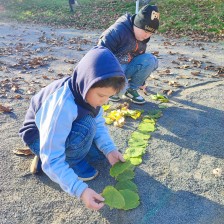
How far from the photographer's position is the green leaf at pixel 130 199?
210 centimetres

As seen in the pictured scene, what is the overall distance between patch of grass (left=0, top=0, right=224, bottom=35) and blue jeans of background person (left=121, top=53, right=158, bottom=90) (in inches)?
238

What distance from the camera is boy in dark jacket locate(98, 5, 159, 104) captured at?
10.9 feet

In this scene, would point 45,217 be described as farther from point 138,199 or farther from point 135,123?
point 135,123

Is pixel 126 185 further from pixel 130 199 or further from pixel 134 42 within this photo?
pixel 134 42

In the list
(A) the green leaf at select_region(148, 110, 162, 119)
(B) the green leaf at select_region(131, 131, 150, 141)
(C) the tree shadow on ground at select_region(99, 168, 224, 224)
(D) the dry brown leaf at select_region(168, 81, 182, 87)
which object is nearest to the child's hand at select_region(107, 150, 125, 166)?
(C) the tree shadow on ground at select_region(99, 168, 224, 224)

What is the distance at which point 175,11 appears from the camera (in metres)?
11.8

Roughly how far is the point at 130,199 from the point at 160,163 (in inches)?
22.3

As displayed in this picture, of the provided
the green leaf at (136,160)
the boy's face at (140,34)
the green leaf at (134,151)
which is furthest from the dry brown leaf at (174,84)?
the green leaf at (136,160)

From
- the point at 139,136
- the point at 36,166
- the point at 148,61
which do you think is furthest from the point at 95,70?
the point at 148,61

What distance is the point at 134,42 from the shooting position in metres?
3.60

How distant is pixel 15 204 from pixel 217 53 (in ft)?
18.0

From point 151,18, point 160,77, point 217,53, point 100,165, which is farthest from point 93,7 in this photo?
point 100,165

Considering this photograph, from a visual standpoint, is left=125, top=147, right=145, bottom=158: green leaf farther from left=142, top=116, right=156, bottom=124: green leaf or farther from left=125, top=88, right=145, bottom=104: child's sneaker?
left=125, top=88, right=145, bottom=104: child's sneaker

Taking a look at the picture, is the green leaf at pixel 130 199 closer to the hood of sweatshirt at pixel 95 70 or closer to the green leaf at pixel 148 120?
the hood of sweatshirt at pixel 95 70
